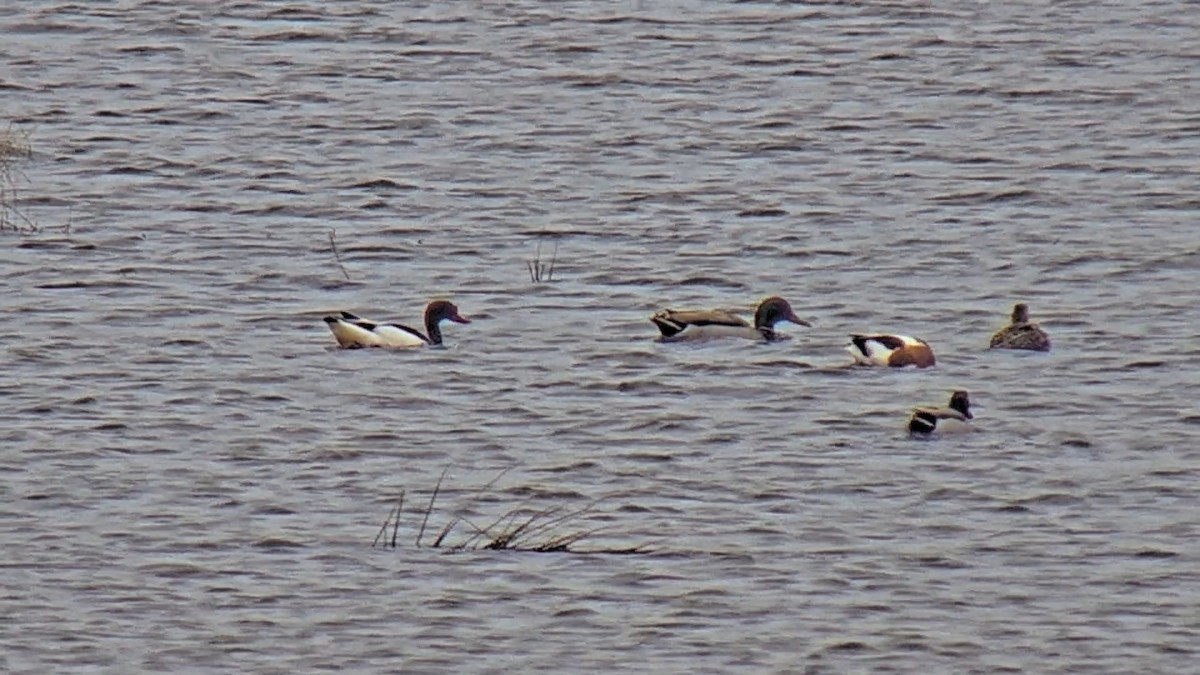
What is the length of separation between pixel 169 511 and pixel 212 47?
12.6 metres

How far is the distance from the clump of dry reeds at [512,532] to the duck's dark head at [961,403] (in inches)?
97.8

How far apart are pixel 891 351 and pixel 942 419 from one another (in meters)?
1.40

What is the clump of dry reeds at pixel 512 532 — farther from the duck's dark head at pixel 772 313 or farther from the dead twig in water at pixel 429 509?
the duck's dark head at pixel 772 313

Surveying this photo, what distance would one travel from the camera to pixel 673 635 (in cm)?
1146

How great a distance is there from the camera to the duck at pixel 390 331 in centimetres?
1633

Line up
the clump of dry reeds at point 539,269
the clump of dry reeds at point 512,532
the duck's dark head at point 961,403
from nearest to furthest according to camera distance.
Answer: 1. the clump of dry reeds at point 512,532
2. the duck's dark head at point 961,403
3. the clump of dry reeds at point 539,269

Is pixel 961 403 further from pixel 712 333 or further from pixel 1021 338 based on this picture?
pixel 712 333

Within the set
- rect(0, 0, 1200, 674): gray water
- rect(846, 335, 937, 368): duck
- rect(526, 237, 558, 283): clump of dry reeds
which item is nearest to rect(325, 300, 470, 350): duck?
rect(0, 0, 1200, 674): gray water

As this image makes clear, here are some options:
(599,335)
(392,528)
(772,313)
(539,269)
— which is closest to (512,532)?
(392,528)

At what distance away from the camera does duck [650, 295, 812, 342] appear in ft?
54.7

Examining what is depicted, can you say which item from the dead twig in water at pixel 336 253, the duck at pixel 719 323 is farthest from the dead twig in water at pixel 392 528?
the dead twig in water at pixel 336 253

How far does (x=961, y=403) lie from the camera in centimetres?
1491

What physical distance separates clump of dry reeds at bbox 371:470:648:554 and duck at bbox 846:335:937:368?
10.4ft

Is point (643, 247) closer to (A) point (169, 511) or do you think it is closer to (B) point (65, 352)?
(B) point (65, 352)
